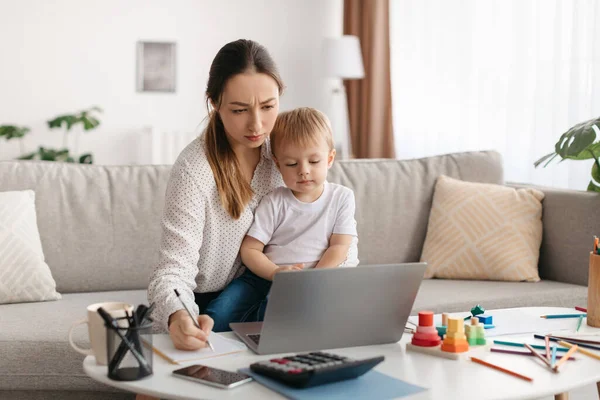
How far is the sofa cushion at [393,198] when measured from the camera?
2775mm

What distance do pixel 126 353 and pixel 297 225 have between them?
0.72m

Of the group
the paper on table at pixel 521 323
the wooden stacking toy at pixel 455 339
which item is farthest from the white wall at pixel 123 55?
the wooden stacking toy at pixel 455 339

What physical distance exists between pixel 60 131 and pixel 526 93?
2980mm

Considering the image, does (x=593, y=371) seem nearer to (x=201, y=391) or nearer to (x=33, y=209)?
(x=201, y=391)

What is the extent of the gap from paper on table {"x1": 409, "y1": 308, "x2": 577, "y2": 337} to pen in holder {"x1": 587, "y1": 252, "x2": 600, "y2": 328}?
37 mm

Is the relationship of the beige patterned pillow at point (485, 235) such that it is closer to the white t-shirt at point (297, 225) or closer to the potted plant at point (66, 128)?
the white t-shirt at point (297, 225)

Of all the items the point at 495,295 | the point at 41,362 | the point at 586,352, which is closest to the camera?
the point at 586,352

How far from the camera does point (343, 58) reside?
491cm

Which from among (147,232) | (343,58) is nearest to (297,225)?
(147,232)

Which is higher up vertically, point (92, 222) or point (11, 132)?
point (11, 132)

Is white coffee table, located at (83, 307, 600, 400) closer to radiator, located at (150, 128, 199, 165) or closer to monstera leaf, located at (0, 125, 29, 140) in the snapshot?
monstera leaf, located at (0, 125, 29, 140)

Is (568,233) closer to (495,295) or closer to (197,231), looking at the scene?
(495,295)

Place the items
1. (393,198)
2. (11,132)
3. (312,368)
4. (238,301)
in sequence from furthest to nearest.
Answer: (11,132) → (393,198) → (238,301) → (312,368)

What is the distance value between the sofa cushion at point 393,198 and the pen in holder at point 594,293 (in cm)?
119
